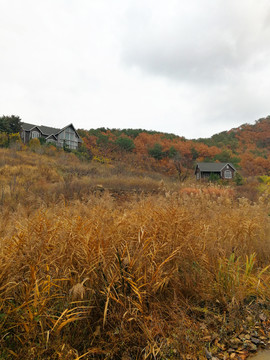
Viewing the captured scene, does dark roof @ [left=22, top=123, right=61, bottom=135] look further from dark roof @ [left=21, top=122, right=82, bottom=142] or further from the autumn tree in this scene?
the autumn tree

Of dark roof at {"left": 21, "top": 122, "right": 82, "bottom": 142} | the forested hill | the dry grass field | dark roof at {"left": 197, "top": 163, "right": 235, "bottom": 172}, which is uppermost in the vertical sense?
dark roof at {"left": 21, "top": 122, "right": 82, "bottom": 142}

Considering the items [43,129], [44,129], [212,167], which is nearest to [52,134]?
[43,129]

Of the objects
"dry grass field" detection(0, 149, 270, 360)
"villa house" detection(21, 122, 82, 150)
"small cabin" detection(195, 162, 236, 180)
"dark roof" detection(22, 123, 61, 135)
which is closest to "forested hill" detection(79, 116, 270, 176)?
"villa house" detection(21, 122, 82, 150)

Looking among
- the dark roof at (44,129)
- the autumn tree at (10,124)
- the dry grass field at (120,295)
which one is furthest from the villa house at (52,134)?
the dry grass field at (120,295)

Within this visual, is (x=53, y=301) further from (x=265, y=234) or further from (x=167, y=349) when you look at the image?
(x=265, y=234)

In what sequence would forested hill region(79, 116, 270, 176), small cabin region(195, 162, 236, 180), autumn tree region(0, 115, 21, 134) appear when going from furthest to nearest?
1. forested hill region(79, 116, 270, 176)
2. small cabin region(195, 162, 236, 180)
3. autumn tree region(0, 115, 21, 134)

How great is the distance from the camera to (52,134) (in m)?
34.7

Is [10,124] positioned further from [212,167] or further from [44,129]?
[212,167]

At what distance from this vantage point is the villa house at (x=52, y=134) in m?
33.5

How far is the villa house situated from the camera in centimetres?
3353

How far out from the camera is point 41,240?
71.3 inches

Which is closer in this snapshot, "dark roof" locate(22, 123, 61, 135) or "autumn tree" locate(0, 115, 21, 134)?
"autumn tree" locate(0, 115, 21, 134)

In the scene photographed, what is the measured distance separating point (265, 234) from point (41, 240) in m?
3.00

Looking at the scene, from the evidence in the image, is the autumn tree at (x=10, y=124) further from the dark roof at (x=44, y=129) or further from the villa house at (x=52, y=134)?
the dark roof at (x=44, y=129)
